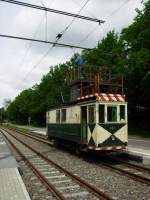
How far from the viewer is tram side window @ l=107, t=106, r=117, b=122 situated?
1789cm

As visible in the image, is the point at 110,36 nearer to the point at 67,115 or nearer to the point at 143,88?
the point at 143,88

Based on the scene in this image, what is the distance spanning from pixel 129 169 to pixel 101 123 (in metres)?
2.79

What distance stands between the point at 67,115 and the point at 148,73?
2103 centimetres

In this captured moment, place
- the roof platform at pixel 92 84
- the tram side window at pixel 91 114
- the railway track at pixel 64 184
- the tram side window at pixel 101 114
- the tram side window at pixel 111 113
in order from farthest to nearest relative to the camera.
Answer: the roof platform at pixel 92 84, the tram side window at pixel 111 113, the tram side window at pixel 91 114, the tram side window at pixel 101 114, the railway track at pixel 64 184

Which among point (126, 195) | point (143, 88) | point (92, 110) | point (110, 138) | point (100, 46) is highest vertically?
point (100, 46)

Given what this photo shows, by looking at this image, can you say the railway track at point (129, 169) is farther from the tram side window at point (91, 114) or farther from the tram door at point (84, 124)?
the tram side window at point (91, 114)

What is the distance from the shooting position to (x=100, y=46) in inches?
2613

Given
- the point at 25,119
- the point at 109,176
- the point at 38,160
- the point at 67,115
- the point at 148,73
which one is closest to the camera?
the point at 109,176

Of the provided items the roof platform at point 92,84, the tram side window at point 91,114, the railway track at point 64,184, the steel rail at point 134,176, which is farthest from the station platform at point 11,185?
the roof platform at point 92,84

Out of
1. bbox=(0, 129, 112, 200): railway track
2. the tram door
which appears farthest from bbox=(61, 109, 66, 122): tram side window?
bbox=(0, 129, 112, 200): railway track

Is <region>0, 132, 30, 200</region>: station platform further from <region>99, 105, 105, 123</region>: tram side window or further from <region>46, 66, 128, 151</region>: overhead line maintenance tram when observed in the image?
<region>99, 105, 105, 123</region>: tram side window

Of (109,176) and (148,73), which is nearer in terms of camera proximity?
(109,176)

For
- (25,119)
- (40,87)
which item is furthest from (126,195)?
(25,119)

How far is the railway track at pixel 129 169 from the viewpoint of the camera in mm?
13099
